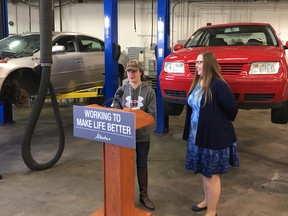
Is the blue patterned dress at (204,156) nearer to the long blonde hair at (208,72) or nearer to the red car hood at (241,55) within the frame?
the long blonde hair at (208,72)

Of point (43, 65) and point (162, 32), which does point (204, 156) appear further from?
point (162, 32)

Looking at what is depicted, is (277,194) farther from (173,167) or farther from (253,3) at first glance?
(253,3)

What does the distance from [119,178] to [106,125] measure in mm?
382

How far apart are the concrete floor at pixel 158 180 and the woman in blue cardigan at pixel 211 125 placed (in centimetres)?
62

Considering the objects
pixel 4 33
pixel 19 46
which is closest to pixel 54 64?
pixel 19 46

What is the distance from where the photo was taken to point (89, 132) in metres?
2.21

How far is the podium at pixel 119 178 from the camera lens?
2.20 m

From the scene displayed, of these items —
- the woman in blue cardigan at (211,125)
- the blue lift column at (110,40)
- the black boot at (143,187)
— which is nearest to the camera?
the woman in blue cardigan at (211,125)

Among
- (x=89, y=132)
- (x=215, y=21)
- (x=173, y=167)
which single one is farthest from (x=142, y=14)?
(x=89, y=132)

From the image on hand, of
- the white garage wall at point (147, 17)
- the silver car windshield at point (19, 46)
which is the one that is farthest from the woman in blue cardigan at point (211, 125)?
the white garage wall at point (147, 17)

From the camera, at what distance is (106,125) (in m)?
2.12

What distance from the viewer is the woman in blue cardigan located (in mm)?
2691

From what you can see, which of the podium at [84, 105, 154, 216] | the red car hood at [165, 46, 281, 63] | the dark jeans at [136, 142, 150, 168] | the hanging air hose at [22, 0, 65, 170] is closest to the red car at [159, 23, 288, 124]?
the red car hood at [165, 46, 281, 63]

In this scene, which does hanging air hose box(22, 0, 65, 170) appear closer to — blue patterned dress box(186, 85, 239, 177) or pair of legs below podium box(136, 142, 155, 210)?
pair of legs below podium box(136, 142, 155, 210)
